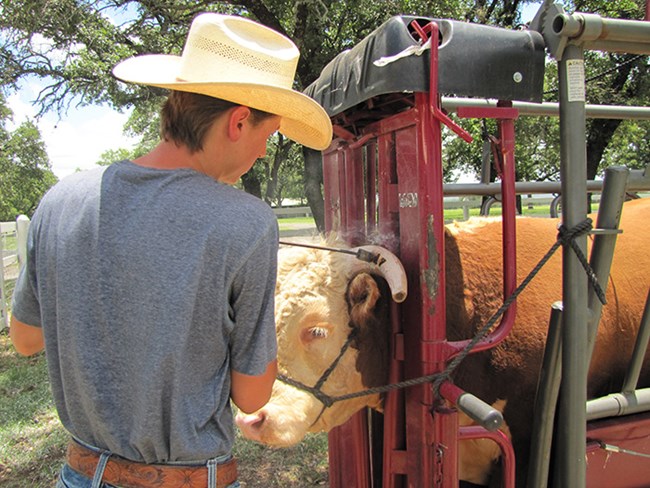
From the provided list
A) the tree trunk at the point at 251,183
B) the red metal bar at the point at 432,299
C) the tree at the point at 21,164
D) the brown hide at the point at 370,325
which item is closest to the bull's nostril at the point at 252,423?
the brown hide at the point at 370,325

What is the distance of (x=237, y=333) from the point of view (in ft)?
4.09

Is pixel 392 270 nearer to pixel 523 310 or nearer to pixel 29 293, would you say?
pixel 523 310

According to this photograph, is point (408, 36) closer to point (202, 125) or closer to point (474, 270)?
point (202, 125)

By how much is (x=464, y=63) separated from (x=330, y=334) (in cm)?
118

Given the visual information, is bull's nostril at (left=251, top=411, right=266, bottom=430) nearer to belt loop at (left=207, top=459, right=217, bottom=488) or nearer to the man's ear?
belt loop at (left=207, top=459, right=217, bottom=488)

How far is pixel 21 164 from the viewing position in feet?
120

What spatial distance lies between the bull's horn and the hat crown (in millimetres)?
911

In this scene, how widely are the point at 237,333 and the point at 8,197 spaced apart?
4379 cm

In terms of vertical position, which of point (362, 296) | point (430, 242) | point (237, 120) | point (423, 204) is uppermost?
point (237, 120)

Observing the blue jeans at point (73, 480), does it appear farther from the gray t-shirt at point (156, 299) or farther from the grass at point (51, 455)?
the grass at point (51, 455)

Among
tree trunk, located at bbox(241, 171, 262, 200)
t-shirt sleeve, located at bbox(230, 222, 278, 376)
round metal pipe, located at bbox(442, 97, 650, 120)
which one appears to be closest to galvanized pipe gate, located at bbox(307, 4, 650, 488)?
round metal pipe, located at bbox(442, 97, 650, 120)

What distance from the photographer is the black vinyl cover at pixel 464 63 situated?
179cm

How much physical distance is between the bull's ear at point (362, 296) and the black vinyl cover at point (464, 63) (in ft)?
2.46

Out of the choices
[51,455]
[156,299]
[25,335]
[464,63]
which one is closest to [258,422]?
[25,335]
